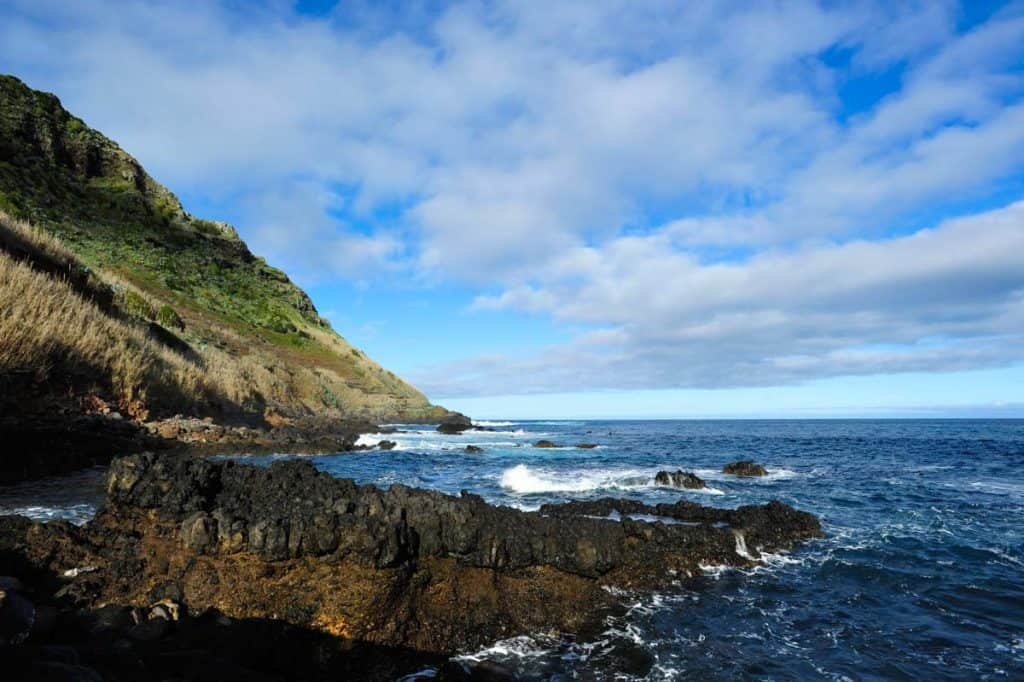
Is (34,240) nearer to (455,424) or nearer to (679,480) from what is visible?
(679,480)

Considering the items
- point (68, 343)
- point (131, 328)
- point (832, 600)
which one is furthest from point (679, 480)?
point (131, 328)

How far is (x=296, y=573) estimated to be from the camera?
7.58 metres

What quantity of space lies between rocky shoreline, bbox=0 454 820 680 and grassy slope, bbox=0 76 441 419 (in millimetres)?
28673

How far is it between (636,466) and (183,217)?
87.7 meters

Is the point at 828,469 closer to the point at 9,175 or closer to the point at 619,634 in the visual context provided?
the point at 619,634

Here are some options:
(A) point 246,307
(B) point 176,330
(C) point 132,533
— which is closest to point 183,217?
(A) point 246,307

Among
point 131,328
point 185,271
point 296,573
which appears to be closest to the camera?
point 296,573

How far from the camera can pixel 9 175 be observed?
189 feet

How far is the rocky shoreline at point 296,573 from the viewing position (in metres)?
6.41

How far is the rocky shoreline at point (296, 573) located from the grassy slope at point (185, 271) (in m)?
28.7

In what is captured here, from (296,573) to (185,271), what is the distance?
7678cm

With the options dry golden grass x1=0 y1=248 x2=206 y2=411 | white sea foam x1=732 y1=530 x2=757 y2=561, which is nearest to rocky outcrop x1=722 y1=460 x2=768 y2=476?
white sea foam x1=732 y1=530 x2=757 y2=561

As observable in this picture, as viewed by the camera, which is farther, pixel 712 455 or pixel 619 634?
pixel 712 455

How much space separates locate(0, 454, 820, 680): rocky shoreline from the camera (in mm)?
6414
